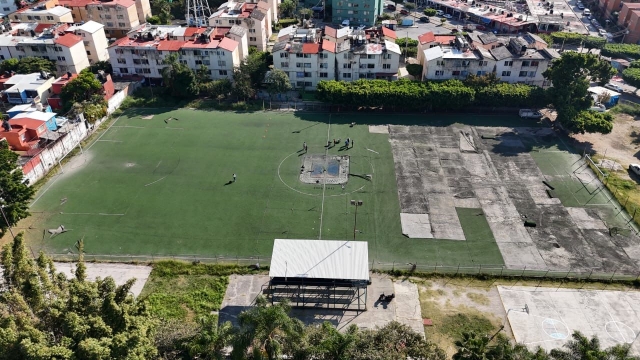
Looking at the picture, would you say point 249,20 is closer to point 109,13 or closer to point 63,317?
point 109,13

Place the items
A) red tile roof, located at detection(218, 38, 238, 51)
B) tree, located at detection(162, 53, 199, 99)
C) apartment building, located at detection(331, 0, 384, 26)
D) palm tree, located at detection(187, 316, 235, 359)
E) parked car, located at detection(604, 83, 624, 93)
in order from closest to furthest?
palm tree, located at detection(187, 316, 235, 359) → tree, located at detection(162, 53, 199, 99) → red tile roof, located at detection(218, 38, 238, 51) → parked car, located at detection(604, 83, 624, 93) → apartment building, located at detection(331, 0, 384, 26)

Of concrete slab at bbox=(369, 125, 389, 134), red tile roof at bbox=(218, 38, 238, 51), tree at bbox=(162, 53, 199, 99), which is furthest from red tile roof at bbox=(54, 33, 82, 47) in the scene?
concrete slab at bbox=(369, 125, 389, 134)

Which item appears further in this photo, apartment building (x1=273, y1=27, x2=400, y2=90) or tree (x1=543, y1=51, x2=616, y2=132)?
apartment building (x1=273, y1=27, x2=400, y2=90)

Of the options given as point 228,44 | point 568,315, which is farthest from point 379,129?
point 568,315

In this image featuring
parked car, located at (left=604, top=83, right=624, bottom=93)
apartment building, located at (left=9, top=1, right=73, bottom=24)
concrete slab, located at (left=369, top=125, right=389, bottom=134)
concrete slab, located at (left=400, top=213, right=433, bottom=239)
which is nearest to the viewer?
concrete slab, located at (left=400, top=213, right=433, bottom=239)

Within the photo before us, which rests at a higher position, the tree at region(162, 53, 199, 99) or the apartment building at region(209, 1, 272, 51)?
the apartment building at region(209, 1, 272, 51)

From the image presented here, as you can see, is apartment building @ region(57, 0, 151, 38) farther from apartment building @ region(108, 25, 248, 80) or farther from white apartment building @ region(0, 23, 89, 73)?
apartment building @ region(108, 25, 248, 80)

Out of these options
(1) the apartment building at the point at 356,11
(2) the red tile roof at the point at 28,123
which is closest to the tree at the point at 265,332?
(2) the red tile roof at the point at 28,123
